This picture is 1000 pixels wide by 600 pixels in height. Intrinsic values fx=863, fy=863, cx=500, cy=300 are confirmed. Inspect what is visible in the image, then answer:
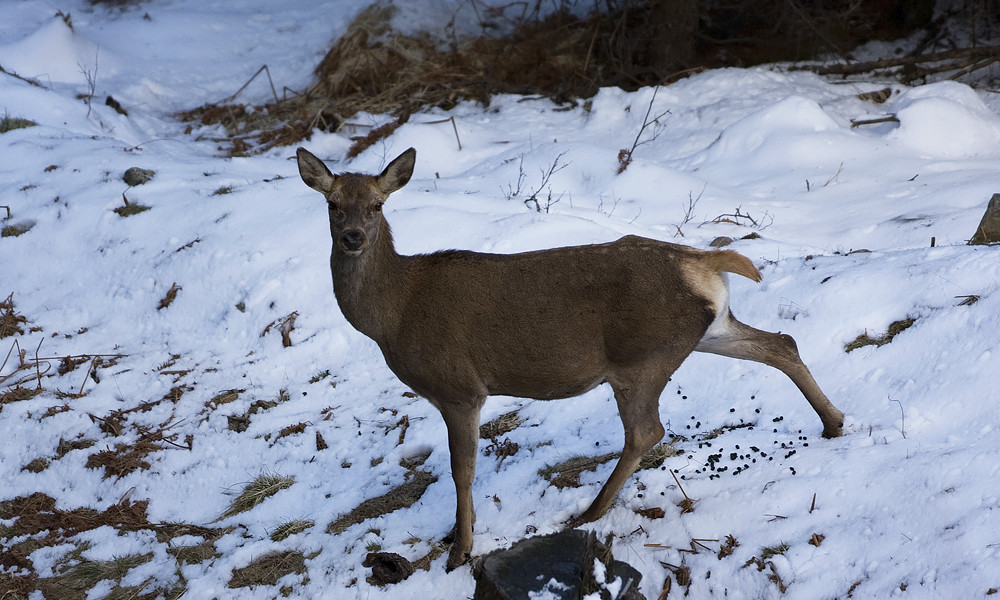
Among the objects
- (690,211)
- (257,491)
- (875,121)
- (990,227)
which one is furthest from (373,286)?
(875,121)

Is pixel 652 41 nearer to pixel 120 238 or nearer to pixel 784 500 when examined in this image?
pixel 120 238

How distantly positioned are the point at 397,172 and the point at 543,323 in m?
1.40

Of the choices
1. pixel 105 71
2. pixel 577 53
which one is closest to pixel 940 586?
pixel 577 53

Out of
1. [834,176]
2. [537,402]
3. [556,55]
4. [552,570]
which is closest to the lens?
[552,570]

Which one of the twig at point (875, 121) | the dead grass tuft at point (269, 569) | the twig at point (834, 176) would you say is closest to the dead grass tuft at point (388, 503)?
the dead grass tuft at point (269, 569)

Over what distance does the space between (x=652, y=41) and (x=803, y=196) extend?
4.96 meters

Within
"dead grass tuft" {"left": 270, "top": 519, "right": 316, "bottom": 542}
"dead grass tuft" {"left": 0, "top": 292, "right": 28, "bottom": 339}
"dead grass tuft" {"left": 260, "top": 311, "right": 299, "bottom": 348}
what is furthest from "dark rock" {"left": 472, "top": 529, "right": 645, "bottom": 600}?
"dead grass tuft" {"left": 0, "top": 292, "right": 28, "bottom": 339}

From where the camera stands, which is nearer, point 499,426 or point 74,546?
point 74,546

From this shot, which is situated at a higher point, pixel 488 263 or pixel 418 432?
pixel 488 263

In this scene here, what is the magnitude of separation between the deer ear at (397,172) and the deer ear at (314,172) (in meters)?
0.32

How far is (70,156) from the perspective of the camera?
10773mm

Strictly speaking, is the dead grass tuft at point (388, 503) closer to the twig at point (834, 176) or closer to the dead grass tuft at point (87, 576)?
the dead grass tuft at point (87, 576)

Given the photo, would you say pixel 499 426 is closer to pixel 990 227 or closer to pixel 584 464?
pixel 584 464

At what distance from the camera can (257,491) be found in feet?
19.1
